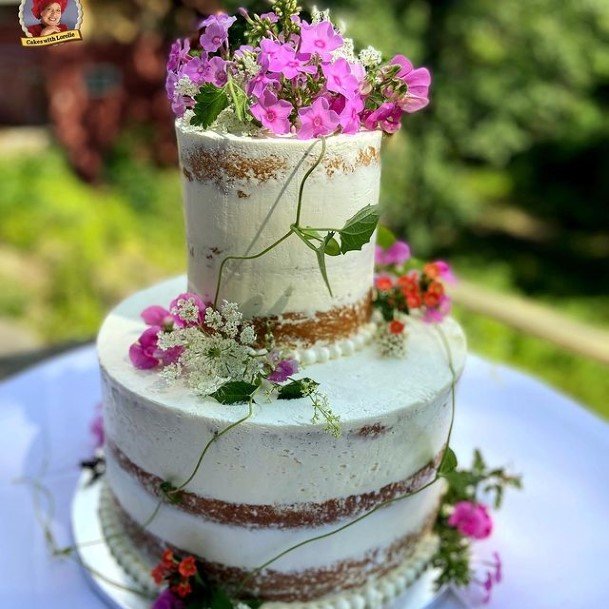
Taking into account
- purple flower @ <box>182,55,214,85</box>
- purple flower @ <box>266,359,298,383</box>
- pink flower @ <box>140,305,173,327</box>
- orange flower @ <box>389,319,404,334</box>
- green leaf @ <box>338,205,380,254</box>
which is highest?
purple flower @ <box>182,55,214,85</box>

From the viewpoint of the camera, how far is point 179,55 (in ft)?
5.23

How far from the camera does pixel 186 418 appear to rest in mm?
1626

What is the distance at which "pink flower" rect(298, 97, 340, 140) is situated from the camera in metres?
1.51

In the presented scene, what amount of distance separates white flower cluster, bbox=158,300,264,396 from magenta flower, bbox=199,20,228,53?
553 millimetres

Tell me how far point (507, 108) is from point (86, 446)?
4.55 metres

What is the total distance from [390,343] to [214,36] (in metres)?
0.86

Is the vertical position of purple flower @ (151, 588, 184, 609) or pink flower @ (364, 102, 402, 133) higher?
pink flower @ (364, 102, 402, 133)

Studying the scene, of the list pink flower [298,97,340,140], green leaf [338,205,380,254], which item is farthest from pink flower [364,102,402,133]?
green leaf [338,205,380,254]

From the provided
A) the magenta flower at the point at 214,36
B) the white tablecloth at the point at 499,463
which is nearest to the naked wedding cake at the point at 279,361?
the magenta flower at the point at 214,36

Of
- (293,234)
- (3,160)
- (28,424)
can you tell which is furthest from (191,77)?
(3,160)

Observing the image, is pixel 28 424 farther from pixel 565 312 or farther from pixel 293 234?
pixel 565 312

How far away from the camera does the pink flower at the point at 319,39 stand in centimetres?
148

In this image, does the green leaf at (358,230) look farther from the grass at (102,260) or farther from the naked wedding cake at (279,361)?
the grass at (102,260)

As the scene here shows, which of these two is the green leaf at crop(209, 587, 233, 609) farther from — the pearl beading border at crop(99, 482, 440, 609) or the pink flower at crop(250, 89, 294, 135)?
the pink flower at crop(250, 89, 294, 135)
